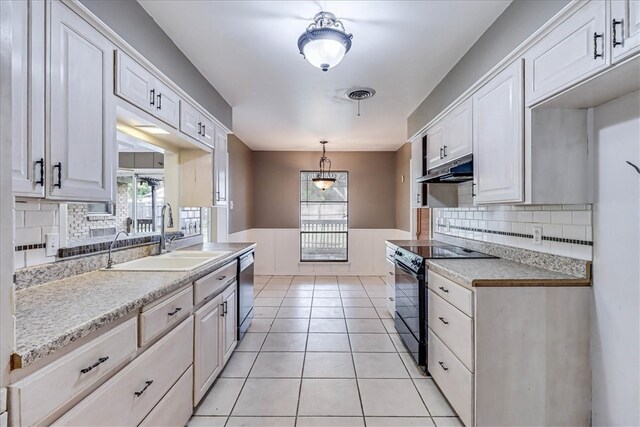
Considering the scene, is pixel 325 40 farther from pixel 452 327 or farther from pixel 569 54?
pixel 452 327

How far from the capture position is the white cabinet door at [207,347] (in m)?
1.93

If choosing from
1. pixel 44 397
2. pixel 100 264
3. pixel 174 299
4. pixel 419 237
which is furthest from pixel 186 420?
pixel 419 237

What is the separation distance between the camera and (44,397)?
88 cm

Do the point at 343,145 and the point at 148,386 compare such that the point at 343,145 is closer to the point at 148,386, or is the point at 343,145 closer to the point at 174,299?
the point at 174,299

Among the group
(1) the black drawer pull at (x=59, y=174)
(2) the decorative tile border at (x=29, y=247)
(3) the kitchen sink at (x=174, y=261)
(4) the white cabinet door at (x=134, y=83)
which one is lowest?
(3) the kitchen sink at (x=174, y=261)

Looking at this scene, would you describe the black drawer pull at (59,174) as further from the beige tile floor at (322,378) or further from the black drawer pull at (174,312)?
the beige tile floor at (322,378)

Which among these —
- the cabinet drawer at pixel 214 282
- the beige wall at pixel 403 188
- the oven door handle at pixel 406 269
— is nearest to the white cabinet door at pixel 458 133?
the oven door handle at pixel 406 269

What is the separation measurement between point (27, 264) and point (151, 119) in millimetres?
1087

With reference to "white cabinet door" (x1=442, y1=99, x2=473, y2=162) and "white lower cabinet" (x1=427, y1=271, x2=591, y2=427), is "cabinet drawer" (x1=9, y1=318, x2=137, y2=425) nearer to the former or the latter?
"white lower cabinet" (x1=427, y1=271, x2=591, y2=427)

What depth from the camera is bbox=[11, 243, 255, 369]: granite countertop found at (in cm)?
89

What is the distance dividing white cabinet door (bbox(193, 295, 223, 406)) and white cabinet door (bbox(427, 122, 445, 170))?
2.37 m

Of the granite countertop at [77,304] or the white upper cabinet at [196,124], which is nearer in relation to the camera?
the granite countertop at [77,304]

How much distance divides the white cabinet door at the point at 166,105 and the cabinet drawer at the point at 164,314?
4.02ft

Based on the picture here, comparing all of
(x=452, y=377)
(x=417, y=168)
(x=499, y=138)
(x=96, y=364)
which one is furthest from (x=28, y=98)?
(x=417, y=168)
